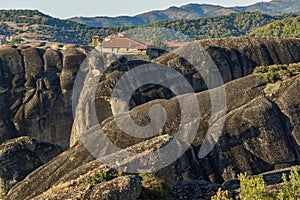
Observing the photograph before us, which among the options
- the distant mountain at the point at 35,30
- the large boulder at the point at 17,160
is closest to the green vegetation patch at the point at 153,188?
the large boulder at the point at 17,160

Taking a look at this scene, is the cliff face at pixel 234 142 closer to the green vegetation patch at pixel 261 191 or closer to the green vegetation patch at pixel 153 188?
the green vegetation patch at pixel 153 188

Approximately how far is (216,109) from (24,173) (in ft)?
39.5

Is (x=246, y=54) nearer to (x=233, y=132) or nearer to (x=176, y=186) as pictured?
(x=233, y=132)

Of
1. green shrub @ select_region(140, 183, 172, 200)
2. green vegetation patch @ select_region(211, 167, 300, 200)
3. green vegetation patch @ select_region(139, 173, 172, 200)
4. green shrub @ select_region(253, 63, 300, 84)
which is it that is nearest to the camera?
green vegetation patch @ select_region(211, 167, 300, 200)

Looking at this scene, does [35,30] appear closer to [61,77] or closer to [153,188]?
[61,77]

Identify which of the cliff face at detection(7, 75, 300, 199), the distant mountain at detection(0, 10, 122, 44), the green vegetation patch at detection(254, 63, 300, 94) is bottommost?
the distant mountain at detection(0, 10, 122, 44)

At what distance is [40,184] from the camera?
21.2m

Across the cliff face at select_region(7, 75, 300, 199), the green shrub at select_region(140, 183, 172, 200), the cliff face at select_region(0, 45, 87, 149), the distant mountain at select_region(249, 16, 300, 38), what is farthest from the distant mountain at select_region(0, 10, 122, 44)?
the green shrub at select_region(140, 183, 172, 200)

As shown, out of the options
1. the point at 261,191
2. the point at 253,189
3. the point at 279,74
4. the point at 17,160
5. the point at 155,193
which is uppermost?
the point at 279,74

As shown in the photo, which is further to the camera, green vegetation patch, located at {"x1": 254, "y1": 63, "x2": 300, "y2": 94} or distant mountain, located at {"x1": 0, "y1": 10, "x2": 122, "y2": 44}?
distant mountain, located at {"x1": 0, "y1": 10, "x2": 122, "y2": 44}

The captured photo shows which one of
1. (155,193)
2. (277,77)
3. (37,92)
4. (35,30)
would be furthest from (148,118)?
(35,30)

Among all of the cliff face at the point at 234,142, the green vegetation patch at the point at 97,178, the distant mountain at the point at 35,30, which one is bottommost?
the distant mountain at the point at 35,30

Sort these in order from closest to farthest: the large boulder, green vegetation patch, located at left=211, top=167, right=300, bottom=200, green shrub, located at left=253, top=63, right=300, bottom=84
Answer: green vegetation patch, located at left=211, top=167, right=300, bottom=200 → the large boulder → green shrub, located at left=253, top=63, right=300, bottom=84

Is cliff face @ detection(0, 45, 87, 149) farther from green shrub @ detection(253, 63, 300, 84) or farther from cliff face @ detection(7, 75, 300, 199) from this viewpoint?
green shrub @ detection(253, 63, 300, 84)
